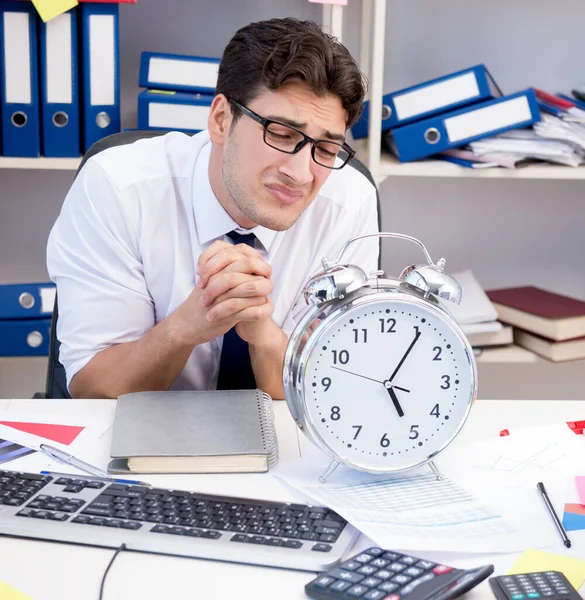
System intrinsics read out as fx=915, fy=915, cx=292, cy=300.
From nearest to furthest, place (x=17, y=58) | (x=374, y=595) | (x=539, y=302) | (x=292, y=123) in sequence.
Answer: (x=374, y=595), (x=292, y=123), (x=17, y=58), (x=539, y=302)

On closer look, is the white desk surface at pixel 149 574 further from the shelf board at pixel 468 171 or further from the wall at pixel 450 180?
the wall at pixel 450 180

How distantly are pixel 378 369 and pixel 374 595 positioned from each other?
326 mm

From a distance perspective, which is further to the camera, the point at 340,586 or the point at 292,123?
the point at 292,123

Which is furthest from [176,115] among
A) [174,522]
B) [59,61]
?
[174,522]

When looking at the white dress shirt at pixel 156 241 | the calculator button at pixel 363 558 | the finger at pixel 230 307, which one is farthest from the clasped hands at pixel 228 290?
the calculator button at pixel 363 558

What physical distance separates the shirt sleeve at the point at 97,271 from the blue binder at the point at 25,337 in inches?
26.2

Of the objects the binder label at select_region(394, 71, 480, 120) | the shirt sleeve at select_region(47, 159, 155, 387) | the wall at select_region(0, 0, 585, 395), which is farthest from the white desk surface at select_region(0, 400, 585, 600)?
the wall at select_region(0, 0, 585, 395)

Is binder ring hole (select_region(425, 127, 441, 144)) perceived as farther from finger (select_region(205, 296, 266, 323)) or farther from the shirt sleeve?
finger (select_region(205, 296, 266, 323))

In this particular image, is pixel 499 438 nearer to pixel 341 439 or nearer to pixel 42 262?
pixel 341 439

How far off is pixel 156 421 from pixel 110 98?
109 cm

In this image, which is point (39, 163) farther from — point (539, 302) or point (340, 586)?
point (340, 586)

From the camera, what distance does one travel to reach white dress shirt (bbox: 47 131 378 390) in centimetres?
153

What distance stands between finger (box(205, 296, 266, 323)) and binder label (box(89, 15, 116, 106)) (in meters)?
0.95

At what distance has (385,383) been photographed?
1101mm
